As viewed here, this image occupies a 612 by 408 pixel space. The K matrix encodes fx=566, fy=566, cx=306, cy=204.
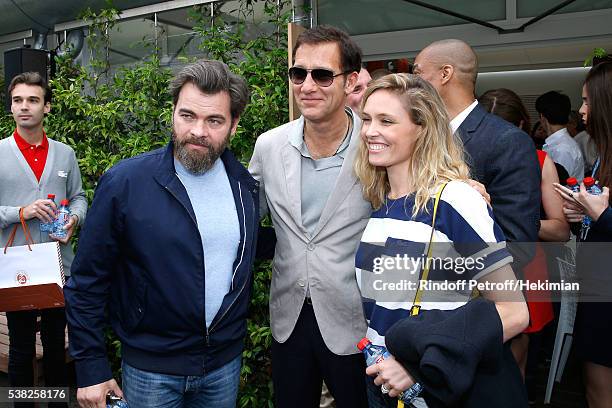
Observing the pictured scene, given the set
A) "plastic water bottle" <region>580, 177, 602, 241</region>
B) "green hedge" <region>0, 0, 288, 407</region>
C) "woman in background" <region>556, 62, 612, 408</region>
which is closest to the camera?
"plastic water bottle" <region>580, 177, 602, 241</region>

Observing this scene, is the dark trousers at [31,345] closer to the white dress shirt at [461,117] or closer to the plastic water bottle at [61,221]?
the plastic water bottle at [61,221]

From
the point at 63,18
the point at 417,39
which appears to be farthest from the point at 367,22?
the point at 63,18

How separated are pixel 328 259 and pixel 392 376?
2.42 feet

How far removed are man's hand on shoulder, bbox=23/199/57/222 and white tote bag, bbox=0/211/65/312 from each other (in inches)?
4.7

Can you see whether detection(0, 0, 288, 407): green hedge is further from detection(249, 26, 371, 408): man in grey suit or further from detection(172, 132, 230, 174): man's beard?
detection(172, 132, 230, 174): man's beard

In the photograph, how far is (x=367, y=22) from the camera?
6.11m

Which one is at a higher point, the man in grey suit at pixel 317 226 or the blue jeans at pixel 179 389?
the man in grey suit at pixel 317 226

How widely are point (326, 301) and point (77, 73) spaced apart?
433cm

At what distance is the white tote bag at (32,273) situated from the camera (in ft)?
10.9

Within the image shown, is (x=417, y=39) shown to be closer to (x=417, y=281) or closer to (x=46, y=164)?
(x=46, y=164)

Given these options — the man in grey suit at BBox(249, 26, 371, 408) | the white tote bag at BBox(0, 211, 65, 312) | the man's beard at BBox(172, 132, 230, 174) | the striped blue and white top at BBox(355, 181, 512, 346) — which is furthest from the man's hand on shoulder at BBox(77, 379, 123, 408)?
the white tote bag at BBox(0, 211, 65, 312)

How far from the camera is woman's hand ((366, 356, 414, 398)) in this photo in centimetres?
169

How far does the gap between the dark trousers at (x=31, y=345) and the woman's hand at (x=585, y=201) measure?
3.11 meters

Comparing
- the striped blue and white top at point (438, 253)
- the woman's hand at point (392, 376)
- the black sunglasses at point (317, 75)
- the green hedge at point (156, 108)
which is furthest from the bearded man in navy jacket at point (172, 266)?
the green hedge at point (156, 108)
